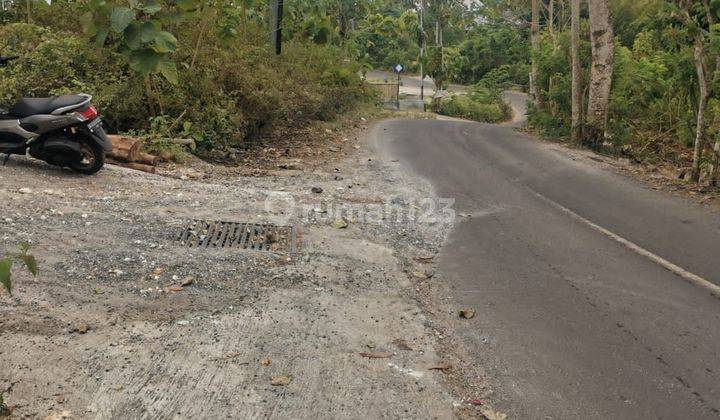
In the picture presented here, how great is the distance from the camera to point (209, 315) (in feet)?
16.6

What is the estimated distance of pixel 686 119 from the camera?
15102mm

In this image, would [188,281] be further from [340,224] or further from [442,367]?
[340,224]

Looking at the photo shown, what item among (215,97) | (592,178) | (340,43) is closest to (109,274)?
(215,97)

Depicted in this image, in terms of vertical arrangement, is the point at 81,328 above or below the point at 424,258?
above

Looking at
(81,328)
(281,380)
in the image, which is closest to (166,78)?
(81,328)

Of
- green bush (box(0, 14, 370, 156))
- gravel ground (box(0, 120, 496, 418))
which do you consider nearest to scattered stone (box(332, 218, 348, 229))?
gravel ground (box(0, 120, 496, 418))

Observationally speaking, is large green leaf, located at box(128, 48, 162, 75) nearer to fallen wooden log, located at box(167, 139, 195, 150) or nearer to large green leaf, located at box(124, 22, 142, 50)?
large green leaf, located at box(124, 22, 142, 50)

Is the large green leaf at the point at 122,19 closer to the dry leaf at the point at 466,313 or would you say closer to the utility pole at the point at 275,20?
the dry leaf at the point at 466,313

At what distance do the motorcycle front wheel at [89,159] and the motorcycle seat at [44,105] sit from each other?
476 mm

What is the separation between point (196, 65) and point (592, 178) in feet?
25.9

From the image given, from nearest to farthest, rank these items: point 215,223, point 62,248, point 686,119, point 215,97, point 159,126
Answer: point 62,248 → point 215,223 → point 159,126 → point 215,97 → point 686,119

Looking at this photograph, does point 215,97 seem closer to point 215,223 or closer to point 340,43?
point 215,223

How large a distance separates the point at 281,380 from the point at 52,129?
584 centimetres

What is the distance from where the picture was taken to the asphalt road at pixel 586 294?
4434mm
